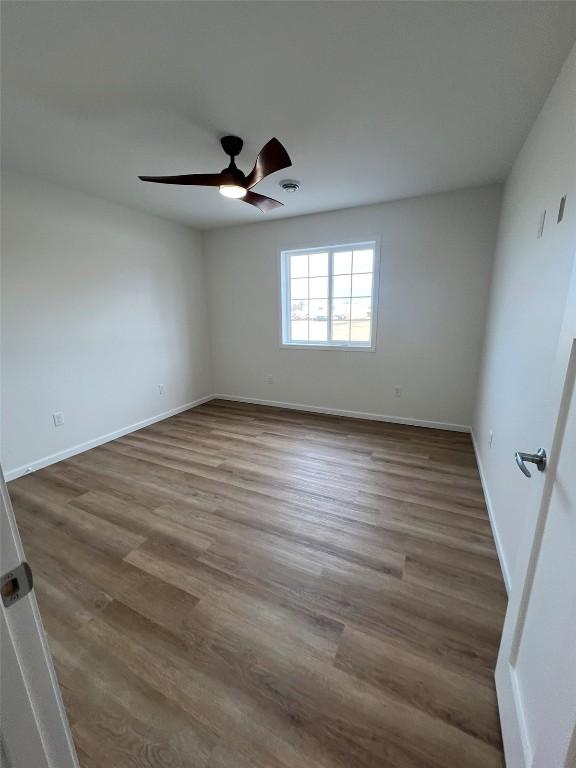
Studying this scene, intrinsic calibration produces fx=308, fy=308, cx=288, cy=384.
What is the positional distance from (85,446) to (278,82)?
3398mm

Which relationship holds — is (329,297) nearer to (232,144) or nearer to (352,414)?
(352,414)

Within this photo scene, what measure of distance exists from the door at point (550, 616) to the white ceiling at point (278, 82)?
134 centimetres

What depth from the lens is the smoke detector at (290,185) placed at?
270 cm

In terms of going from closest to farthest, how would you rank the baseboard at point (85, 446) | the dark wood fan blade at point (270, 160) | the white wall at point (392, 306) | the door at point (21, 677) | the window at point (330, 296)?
the door at point (21, 677)
the dark wood fan blade at point (270, 160)
the baseboard at point (85, 446)
the white wall at point (392, 306)
the window at point (330, 296)

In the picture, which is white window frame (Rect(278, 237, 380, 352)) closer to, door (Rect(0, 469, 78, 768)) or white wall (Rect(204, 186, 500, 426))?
white wall (Rect(204, 186, 500, 426))

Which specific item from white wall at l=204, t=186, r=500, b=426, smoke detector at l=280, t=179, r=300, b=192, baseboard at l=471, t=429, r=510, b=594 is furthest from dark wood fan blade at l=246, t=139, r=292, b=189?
baseboard at l=471, t=429, r=510, b=594

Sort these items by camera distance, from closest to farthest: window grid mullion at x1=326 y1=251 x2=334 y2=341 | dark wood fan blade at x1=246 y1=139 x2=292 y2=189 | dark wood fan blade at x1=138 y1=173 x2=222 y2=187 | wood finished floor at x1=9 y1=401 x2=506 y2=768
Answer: wood finished floor at x1=9 y1=401 x2=506 y2=768
dark wood fan blade at x1=246 y1=139 x2=292 y2=189
dark wood fan blade at x1=138 y1=173 x2=222 y2=187
window grid mullion at x1=326 y1=251 x2=334 y2=341

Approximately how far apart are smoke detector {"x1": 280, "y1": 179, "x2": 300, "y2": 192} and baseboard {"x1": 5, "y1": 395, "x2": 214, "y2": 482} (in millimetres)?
3006

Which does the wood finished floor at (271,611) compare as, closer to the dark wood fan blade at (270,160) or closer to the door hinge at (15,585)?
the door hinge at (15,585)

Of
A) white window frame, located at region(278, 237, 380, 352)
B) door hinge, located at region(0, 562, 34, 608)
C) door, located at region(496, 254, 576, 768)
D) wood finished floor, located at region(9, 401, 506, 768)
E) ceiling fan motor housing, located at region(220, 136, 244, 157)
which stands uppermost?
ceiling fan motor housing, located at region(220, 136, 244, 157)

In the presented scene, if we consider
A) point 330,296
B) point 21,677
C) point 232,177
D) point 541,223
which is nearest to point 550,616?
point 21,677

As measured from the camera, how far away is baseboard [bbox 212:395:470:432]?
11.5 ft

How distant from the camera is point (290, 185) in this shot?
2770mm

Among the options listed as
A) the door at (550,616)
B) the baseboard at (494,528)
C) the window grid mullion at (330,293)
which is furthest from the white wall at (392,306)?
the door at (550,616)
